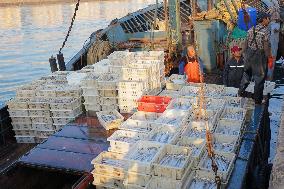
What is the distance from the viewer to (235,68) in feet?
33.3

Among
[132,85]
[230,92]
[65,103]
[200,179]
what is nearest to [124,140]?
[200,179]

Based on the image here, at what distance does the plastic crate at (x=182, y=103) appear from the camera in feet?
22.9

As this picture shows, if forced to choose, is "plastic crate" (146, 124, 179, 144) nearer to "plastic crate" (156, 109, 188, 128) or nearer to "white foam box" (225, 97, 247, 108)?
"plastic crate" (156, 109, 188, 128)

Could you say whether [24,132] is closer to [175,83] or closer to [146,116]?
[146,116]

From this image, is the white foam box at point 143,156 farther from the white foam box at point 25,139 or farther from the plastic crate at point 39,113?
the white foam box at point 25,139

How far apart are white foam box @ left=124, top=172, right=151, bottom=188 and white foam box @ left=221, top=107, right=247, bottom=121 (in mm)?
2686

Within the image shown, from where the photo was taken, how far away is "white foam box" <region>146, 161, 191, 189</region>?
486cm

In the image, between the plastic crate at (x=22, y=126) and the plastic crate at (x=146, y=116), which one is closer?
the plastic crate at (x=146, y=116)

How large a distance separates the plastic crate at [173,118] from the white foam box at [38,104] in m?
3.64

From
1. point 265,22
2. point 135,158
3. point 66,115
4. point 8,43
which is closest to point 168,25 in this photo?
point 265,22

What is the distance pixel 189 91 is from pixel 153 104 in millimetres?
1288

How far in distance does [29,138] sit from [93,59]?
6343 millimetres

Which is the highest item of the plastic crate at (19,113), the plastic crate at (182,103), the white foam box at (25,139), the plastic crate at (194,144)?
the plastic crate at (182,103)

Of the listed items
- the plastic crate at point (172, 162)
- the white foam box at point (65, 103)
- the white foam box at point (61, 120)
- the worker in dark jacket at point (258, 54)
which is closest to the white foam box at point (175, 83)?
the worker in dark jacket at point (258, 54)
